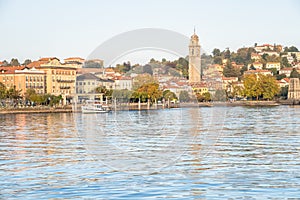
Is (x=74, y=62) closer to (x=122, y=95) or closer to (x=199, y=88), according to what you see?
(x=199, y=88)

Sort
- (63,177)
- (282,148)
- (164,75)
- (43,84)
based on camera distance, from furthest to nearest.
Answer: (164,75) < (43,84) < (282,148) < (63,177)

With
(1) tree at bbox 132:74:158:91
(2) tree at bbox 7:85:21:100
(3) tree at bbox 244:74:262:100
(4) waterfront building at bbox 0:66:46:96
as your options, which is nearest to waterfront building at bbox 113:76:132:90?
(1) tree at bbox 132:74:158:91

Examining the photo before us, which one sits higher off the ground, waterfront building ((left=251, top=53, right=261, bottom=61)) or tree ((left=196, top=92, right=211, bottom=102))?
waterfront building ((left=251, top=53, right=261, bottom=61))

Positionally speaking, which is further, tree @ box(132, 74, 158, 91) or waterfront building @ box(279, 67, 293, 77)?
waterfront building @ box(279, 67, 293, 77)

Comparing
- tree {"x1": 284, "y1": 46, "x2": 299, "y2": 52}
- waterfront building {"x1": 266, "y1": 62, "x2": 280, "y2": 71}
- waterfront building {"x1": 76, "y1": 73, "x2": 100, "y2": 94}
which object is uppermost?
tree {"x1": 284, "y1": 46, "x2": 299, "y2": 52}

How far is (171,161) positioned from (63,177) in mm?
2812

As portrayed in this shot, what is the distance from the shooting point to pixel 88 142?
19.6 meters

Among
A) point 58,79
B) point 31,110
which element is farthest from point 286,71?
point 31,110

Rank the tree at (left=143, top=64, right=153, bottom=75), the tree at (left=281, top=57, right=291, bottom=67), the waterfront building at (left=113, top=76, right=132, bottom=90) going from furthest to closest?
the tree at (left=281, top=57, right=291, bottom=67) < the tree at (left=143, top=64, right=153, bottom=75) < the waterfront building at (left=113, top=76, right=132, bottom=90)

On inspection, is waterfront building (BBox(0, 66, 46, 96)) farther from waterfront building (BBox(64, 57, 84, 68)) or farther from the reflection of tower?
the reflection of tower

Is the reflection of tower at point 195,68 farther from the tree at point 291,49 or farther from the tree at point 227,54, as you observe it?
the tree at point 291,49

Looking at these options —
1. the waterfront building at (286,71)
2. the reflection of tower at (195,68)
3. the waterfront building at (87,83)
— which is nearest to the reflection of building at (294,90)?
the reflection of tower at (195,68)

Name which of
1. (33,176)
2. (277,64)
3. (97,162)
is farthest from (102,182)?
(277,64)

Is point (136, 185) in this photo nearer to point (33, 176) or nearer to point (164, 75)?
point (33, 176)
